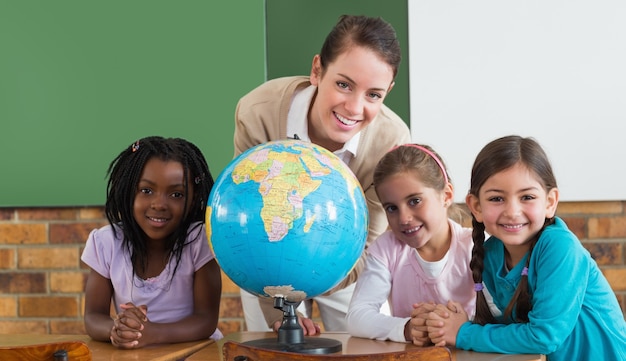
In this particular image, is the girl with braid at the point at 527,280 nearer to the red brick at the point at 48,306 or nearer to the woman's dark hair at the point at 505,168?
the woman's dark hair at the point at 505,168

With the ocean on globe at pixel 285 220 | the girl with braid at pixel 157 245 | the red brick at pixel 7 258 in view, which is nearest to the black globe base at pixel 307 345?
the ocean on globe at pixel 285 220

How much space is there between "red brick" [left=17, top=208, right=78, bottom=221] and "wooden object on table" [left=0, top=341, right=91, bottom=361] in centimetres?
209

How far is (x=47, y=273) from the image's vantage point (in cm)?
362

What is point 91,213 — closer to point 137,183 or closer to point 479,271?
point 137,183

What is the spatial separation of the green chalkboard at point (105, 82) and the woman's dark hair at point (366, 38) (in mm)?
1286

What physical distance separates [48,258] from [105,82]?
85 cm

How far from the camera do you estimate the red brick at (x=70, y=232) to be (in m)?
3.56

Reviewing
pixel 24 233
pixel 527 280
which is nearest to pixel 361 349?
pixel 527 280

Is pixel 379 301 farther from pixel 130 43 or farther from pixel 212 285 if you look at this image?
pixel 130 43

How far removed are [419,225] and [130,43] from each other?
6.60ft

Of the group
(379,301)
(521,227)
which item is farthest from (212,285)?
(521,227)

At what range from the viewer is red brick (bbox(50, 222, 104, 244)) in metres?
3.56

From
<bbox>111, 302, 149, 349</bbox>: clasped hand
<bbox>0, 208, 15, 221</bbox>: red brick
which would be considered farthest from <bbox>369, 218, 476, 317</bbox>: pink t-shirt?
<bbox>0, 208, 15, 221</bbox>: red brick

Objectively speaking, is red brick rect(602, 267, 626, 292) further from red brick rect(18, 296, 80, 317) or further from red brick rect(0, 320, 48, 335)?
red brick rect(0, 320, 48, 335)
